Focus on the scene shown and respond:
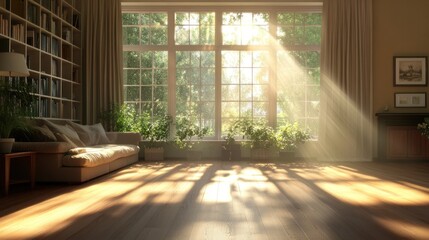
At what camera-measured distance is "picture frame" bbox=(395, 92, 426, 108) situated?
9430 mm

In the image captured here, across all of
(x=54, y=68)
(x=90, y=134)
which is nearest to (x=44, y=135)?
(x=90, y=134)

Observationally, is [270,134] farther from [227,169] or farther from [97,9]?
[97,9]

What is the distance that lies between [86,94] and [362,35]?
17.6ft

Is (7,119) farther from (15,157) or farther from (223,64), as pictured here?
(223,64)

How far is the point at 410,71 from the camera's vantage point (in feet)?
31.0

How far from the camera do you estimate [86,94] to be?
30.4 ft

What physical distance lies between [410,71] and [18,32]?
7003 mm

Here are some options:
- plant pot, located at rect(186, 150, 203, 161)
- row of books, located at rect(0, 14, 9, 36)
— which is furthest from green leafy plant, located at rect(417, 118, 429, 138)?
row of books, located at rect(0, 14, 9, 36)

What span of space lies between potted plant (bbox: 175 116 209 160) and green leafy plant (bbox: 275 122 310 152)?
140 cm

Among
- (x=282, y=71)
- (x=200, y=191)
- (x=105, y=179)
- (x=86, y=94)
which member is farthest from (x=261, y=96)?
(x=200, y=191)

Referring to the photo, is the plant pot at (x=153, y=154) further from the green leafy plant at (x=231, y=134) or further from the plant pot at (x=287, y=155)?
the plant pot at (x=287, y=155)

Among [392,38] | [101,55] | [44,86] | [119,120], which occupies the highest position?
[392,38]

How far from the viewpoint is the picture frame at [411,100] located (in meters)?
9.43

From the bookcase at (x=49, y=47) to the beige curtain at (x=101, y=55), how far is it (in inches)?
6.7
